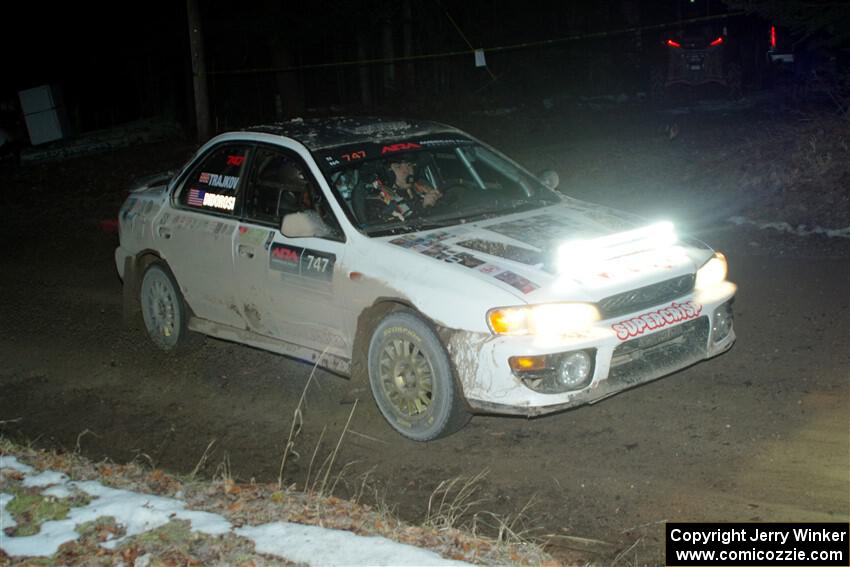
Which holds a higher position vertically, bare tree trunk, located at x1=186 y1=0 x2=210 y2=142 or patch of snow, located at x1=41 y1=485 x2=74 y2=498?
bare tree trunk, located at x1=186 y1=0 x2=210 y2=142

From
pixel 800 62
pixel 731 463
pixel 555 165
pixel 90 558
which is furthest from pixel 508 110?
pixel 90 558

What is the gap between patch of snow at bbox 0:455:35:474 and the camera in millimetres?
5734

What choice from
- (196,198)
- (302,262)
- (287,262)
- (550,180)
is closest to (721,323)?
(550,180)

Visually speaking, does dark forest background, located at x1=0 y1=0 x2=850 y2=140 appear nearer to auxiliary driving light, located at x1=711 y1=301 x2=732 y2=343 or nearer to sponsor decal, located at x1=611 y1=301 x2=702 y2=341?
auxiliary driving light, located at x1=711 y1=301 x2=732 y2=343

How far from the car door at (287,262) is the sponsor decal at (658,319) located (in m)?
1.69

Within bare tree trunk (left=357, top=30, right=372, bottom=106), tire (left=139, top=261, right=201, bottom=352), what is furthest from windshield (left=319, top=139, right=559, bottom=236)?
bare tree trunk (left=357, top=30, right=372, bottom=106)

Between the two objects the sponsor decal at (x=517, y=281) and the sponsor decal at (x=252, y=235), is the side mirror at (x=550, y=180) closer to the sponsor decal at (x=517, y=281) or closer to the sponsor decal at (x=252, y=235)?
the sponsor decal at (x=517, y=281)

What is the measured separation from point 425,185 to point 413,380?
1612 millimetres

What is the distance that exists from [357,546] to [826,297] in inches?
207

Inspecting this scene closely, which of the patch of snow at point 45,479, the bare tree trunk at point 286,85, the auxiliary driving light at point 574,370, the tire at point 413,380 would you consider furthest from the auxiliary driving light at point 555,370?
the bare tree trunk at point 286,85

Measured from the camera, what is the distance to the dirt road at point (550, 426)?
17.3ft

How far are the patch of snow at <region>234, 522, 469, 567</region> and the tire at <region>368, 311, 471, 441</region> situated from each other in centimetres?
136

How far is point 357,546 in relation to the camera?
4.56m

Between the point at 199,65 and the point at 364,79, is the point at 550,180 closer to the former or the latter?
the point at 199,65
